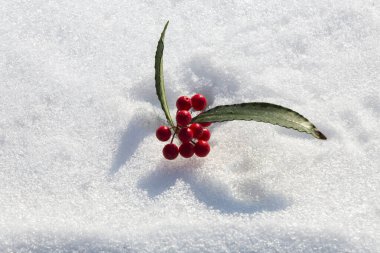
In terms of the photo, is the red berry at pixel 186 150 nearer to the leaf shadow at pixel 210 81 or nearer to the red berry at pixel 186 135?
the red berry at pixel 186 135

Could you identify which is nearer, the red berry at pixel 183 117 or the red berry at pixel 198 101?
the red berry at pixel 183 117

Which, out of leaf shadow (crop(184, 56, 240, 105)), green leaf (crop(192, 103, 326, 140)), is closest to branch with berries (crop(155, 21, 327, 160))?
green leaf (crop(192, 103, 326, 140))

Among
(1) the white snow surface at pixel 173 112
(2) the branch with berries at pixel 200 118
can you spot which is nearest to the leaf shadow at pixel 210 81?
(1) the white snow surface at pixel 173 112

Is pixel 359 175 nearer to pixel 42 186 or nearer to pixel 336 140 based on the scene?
pixel 336 140

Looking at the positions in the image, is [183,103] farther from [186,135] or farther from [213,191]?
[213,191]

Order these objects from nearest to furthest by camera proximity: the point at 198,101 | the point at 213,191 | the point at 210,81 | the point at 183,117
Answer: the point at 213,191 → the point at 183,117 → the point at 198,101 → the point at 210,81

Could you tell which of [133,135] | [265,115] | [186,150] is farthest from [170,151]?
[265,115]
